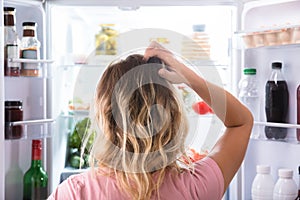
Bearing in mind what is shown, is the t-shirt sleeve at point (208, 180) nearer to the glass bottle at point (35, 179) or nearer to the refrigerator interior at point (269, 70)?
the refrigerator interior at point (269, 70)

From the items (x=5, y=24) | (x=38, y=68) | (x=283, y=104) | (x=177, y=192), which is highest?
(x=5, y=24)

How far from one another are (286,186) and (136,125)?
0.84 meters

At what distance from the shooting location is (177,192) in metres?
0.98

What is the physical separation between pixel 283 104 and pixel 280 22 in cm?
28

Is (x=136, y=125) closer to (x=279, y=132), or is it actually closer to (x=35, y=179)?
(x=279, y=132)

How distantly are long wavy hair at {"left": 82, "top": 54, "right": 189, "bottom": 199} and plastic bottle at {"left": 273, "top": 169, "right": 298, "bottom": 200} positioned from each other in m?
0.74

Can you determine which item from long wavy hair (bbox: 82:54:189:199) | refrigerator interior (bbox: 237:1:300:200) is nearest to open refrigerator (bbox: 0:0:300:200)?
refrigerator interior (bbox: 237:1:300:200)

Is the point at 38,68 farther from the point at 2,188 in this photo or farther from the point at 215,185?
the point at 215,185

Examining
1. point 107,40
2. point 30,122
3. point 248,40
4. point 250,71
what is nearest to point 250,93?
point 250,71

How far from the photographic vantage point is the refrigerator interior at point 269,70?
1.69 meters

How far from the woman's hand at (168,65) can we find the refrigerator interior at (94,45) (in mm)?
759

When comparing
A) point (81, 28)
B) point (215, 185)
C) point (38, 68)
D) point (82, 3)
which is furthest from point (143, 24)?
point (215, 185)

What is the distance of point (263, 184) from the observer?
5.59ft

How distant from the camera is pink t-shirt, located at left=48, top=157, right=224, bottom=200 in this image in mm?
954
